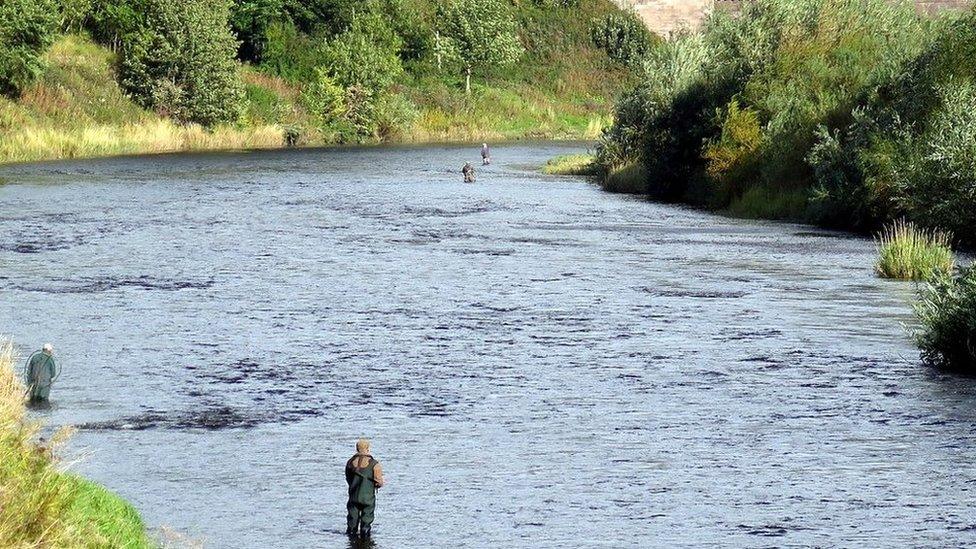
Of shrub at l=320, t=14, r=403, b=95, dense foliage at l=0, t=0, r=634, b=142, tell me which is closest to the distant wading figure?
dense foliage at l=0, t=0, r=634, b=142

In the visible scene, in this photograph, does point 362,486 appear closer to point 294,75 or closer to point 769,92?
point 769,92

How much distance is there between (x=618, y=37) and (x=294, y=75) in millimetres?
46358

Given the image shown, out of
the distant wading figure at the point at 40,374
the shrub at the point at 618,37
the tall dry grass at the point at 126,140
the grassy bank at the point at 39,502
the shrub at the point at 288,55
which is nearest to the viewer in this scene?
the grassy bank at the point at 39,502

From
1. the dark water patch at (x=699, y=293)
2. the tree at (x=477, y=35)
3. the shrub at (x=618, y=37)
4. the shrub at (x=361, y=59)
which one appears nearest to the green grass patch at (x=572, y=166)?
the shrub at (x=361, y=59)

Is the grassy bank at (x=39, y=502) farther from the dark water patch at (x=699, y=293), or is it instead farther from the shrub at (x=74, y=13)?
the shrub at (x=74, y=13)

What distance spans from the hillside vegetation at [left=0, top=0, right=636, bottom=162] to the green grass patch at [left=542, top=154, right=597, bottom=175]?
79.9ft

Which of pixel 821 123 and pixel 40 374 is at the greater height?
pixel 821 123

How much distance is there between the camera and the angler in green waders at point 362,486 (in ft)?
65.1

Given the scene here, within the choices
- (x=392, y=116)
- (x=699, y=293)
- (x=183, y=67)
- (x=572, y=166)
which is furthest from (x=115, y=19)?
(x=699, y=293)

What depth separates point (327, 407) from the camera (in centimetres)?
2780

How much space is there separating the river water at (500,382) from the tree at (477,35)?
84725 mm

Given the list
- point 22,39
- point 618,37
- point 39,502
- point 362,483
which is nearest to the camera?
point 39,502

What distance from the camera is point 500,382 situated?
1180 inches

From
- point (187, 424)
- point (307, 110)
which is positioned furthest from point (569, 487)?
point (307, 110)
